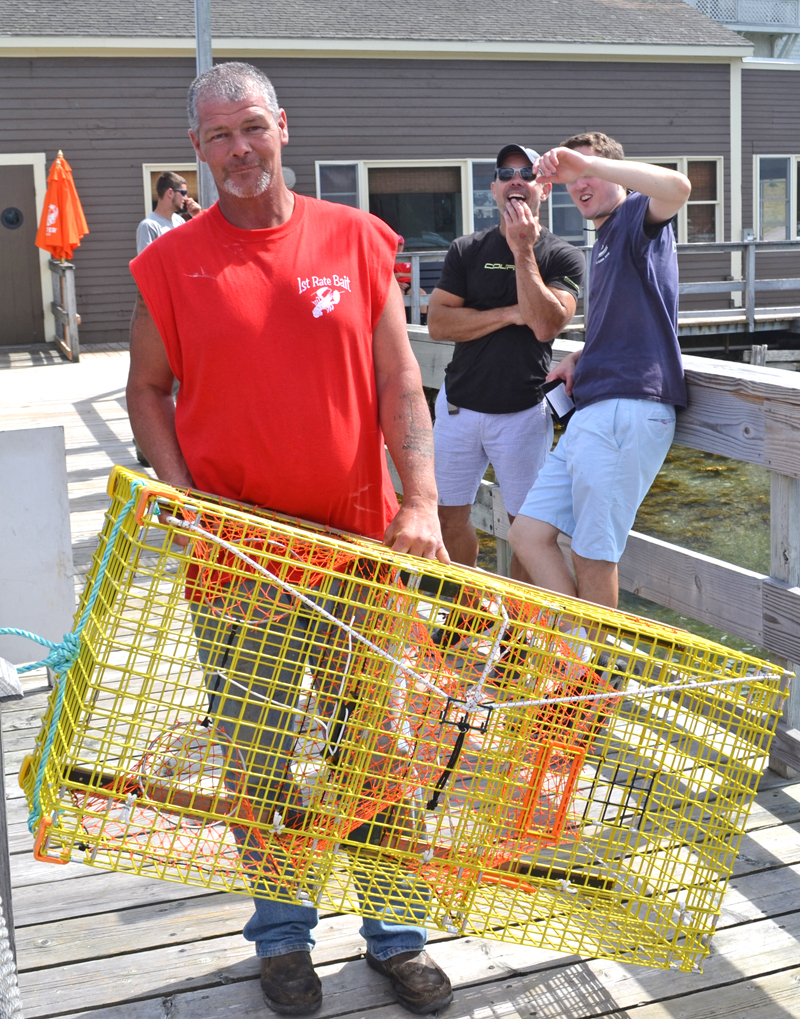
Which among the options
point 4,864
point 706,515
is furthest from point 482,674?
point 706,515

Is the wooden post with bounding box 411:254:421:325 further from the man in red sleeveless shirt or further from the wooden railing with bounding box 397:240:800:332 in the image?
the man in red sleeveless shirt

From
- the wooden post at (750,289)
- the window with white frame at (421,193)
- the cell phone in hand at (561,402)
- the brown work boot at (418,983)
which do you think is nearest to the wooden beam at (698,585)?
the cell phone in hand at (561,402)

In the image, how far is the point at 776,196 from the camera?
1903 centimetres

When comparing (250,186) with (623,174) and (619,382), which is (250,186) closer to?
(623,174)

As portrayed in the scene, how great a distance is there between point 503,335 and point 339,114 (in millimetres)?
13164

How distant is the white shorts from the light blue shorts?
692 mm

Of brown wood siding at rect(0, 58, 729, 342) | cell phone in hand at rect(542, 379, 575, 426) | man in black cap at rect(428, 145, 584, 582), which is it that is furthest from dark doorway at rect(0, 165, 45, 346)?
cell phone in hand at rect(542, 379, 575, 426)

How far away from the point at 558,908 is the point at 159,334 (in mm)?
1344

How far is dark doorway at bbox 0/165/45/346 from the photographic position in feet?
48.1

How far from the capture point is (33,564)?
12.3 feet

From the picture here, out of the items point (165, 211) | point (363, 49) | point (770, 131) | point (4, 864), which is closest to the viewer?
point (4, 864)

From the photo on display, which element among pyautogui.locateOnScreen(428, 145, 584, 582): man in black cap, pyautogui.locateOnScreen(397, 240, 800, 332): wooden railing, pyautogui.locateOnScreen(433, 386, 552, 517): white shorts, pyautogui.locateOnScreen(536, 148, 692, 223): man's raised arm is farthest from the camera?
pyautogui.locateOnScreen(397, 240, 800, 332): wooden railing

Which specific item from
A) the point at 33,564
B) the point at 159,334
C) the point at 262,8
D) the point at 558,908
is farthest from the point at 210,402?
the point at 262,8

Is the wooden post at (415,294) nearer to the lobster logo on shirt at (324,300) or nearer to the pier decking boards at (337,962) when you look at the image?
the pier decking boards at (337,962)
